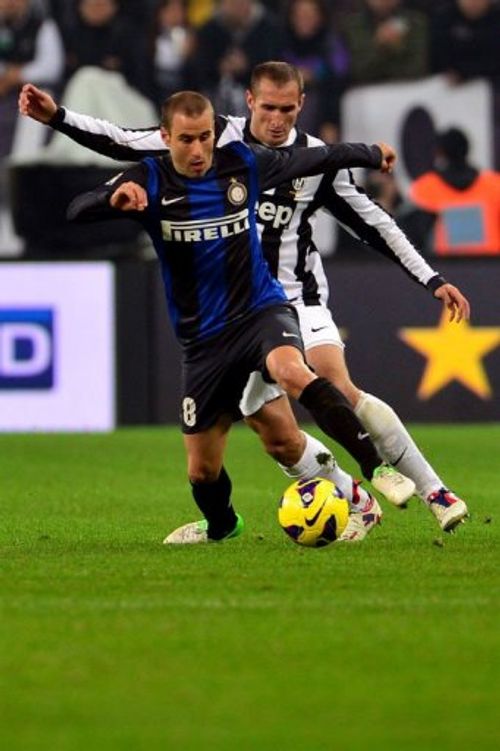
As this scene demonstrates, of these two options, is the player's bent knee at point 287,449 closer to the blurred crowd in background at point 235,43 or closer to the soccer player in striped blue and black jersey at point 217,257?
the soccer player in striped blue and black jersey at point 217,257

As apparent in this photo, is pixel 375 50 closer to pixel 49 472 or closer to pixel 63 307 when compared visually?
pixel 63 307

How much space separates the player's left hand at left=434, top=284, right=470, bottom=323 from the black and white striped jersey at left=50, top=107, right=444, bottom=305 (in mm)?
64

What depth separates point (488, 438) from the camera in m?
14.4

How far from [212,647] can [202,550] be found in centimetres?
245

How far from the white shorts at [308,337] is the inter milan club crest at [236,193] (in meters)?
0.63

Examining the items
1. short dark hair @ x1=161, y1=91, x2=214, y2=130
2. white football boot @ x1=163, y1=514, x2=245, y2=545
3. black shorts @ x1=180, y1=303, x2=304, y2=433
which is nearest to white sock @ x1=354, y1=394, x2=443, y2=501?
black shorts @ x1=180, y1=303, x2=304, y2=433

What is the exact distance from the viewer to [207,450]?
7.51 metres

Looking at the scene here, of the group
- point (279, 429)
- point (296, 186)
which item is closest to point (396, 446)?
point (279, 429)

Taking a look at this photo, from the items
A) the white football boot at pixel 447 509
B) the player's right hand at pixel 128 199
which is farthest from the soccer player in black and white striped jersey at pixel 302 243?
the player's right hand at pixel 128 199

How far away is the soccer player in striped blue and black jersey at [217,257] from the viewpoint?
7234mm

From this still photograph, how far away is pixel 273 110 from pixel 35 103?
96 cm

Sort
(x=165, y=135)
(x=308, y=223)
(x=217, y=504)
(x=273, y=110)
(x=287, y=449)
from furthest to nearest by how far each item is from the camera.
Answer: (x=308, y=223) → (x=273, y=110) → (x=217, y=504) → (x=287, y=449) → (x=165, y=135)

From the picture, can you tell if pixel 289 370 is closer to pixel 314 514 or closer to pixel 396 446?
pixel 314 514

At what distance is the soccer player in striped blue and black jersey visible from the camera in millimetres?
7234
